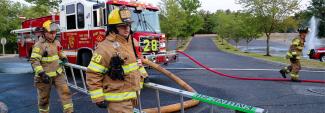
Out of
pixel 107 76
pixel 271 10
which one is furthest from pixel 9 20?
pixel 107 76

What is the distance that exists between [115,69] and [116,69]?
1 cm

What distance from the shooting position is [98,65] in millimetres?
3521

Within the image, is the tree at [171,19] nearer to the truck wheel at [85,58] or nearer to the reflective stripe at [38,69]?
the truck wheel at [85,58]

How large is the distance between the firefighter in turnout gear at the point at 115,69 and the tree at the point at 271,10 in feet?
66.6

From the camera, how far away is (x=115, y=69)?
349 centimetres

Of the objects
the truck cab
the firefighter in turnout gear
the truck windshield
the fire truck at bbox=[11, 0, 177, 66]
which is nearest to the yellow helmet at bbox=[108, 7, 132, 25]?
the firefighter in turnout gear

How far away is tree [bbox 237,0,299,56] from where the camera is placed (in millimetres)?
22328

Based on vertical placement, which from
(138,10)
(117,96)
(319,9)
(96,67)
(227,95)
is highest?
(319,9)

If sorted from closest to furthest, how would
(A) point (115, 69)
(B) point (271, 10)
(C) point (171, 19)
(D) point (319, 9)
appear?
1. (A) point (115, 69)
2. (B) point (271, 10)
3. (C) point (171, 19)
4. (D) point (319, 9)

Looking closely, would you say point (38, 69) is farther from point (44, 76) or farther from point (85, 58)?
point (85, 58)

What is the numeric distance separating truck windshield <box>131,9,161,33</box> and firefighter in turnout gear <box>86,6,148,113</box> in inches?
236

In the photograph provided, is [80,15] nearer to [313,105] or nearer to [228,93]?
[228,93]

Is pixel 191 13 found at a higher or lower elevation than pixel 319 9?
lower

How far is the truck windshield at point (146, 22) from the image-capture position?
9781 mm
